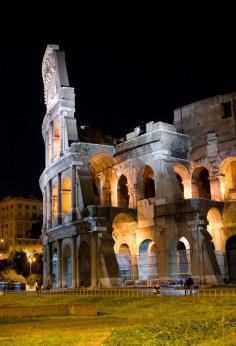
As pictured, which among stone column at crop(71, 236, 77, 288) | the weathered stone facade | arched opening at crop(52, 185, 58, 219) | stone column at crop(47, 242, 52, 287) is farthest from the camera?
arched opening at crop(52, 185, 58, 219)

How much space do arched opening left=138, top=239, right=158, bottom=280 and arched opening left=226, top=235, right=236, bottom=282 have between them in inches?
242

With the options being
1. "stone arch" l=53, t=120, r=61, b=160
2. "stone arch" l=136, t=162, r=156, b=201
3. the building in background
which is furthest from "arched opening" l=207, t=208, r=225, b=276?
the building in background

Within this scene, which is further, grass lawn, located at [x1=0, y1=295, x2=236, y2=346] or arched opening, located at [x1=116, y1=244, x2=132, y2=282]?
arched opening, located at [x1=116, y1=244, x2=132, y2=282]

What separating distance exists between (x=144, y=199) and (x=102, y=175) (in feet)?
27.1

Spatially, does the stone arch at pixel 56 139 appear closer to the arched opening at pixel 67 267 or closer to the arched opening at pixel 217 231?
the arched opening at pixel 67 267

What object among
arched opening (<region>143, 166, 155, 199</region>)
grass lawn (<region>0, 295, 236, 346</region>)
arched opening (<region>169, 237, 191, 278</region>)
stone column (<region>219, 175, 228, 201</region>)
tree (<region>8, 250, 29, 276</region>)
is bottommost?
grass lawn (<region>0, 295, 236, 346</region>)

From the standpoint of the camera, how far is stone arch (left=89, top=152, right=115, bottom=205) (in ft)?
164

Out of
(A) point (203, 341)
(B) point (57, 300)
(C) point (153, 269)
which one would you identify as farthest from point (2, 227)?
(A) point (203, 341)

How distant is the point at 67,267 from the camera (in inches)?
1881

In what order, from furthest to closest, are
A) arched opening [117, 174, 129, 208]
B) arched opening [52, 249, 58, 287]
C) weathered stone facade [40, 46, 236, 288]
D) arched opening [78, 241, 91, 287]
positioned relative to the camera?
arched opening [52, 249, 58, 287] < arched opening [117, 174, 129, 208] < arched opening [78, 241, 91, 287] < weathered stone facade [40, 46, 236, 288]

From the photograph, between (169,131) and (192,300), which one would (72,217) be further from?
(192,300)

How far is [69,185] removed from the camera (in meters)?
48.9

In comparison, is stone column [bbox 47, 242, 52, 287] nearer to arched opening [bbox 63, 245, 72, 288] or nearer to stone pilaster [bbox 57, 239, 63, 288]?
stone pilaster [bbox 57, 239, 63, 288]

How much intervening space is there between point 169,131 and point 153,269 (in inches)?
457
